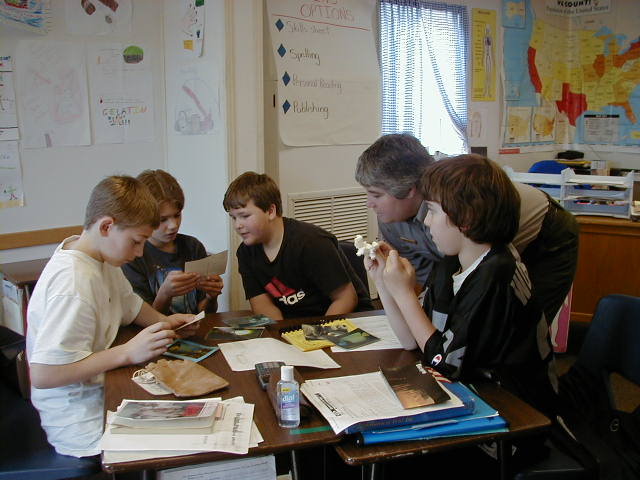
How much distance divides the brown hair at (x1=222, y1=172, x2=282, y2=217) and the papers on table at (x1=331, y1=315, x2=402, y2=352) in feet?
1.94

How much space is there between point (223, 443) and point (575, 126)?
16.9 ft

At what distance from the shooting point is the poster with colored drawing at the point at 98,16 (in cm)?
335

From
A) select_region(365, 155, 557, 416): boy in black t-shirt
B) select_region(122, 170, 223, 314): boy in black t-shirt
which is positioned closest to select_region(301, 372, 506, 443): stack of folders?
select_region(365, 155, 557, 416): boy in black t-shirt

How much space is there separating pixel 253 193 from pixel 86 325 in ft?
2.93

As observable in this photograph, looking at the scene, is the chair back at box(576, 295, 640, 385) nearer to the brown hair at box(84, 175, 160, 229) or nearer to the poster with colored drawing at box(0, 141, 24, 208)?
the brown hair at box(84, 175, 160, 229)

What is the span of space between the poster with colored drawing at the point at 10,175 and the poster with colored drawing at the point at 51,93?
0.24ft

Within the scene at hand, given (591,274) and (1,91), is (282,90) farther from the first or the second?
(591,274)

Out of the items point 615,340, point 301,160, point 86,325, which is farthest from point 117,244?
point 301,160

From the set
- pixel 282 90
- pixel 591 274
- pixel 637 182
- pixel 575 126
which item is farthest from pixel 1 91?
pixel 575 126

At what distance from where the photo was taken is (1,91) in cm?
319

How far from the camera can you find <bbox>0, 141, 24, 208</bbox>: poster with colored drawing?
323 cm

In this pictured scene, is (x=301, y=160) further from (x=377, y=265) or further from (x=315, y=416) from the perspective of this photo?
(x=315, y=416)

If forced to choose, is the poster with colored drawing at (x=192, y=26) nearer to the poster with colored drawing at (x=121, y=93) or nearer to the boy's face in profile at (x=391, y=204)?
the poster with colored drawing at (x=121, y=93)

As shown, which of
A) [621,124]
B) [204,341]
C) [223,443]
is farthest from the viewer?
[621,124]
